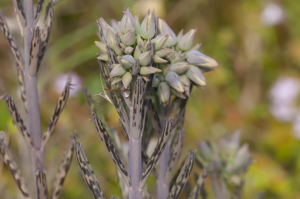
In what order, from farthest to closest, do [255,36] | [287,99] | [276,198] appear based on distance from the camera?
1. [255,36]
2. [287,99]
3. [276,198]

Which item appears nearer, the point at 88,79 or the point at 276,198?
the point at 276,198

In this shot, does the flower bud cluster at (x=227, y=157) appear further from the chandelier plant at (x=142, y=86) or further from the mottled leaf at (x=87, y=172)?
the mottled leaf at (x=87, y=172)

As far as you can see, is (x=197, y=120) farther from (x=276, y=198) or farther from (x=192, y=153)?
(x=192, y=153)

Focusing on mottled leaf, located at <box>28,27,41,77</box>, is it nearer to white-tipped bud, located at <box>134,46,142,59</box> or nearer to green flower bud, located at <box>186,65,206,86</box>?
white-tipped bud, located at <box>134,46,142,59</box>

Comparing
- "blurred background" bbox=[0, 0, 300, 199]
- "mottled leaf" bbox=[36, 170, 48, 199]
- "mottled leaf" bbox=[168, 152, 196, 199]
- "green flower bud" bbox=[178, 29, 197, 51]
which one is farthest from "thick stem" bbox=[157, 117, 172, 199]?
"blurred background" bbox=[0, 0, 300, 199]

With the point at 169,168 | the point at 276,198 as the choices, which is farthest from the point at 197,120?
the point at 169,168

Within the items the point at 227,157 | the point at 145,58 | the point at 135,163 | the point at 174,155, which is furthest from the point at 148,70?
the point at 227,157
